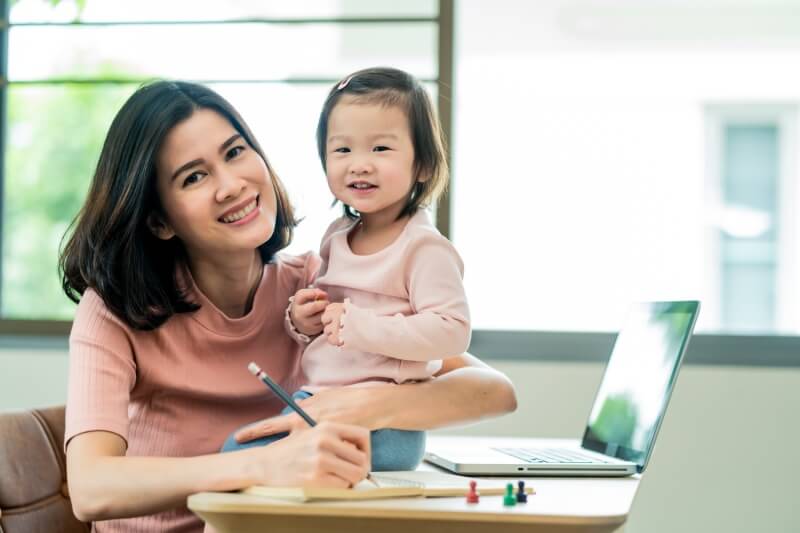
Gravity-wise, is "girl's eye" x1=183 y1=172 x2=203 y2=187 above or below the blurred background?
below

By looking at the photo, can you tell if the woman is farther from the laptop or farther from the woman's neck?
the laptop

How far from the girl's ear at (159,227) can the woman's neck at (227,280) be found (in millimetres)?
95

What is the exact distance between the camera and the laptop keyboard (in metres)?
1.62

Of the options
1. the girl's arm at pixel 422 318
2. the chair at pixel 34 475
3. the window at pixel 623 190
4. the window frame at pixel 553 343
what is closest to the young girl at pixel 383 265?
the girl's arm at pixel 422 318

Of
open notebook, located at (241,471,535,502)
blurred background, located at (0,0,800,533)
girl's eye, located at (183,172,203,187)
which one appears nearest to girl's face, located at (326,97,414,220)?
girl's eye, located at (183,172,203,187)

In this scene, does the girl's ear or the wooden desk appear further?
the girl's ear

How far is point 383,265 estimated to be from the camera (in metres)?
1.59

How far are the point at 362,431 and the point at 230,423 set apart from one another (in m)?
0.55

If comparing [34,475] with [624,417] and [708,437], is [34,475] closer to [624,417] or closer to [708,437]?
[624,417]

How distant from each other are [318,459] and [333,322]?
30 cm

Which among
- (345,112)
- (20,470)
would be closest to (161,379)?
(20,470)

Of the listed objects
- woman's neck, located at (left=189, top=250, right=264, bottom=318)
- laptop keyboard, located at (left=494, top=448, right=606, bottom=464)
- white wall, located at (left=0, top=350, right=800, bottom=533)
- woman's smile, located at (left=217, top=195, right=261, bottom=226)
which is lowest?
white wall, located at (left=0, top=350, right=800, bottom=533)

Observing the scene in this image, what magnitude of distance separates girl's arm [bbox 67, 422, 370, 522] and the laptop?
0.34 meters

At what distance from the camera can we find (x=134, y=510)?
4.64ft
